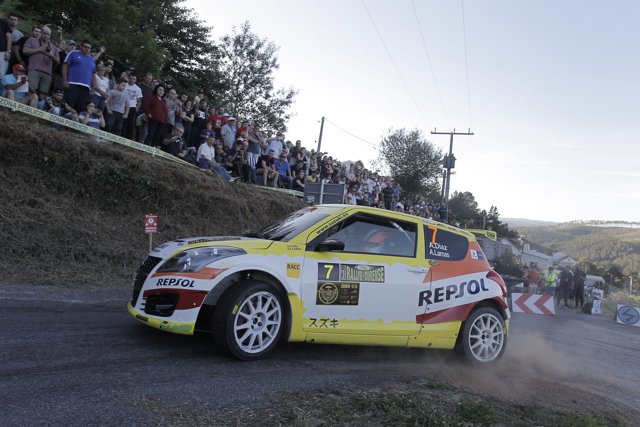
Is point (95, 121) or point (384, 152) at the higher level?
point (384, 152)

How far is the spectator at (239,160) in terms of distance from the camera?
14000mm

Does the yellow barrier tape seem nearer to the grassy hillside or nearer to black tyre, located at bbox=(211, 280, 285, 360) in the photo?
the grassy hillside

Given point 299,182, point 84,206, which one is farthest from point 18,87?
point 299,182

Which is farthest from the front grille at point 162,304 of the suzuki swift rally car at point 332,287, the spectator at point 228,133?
the spectator at point 228,133

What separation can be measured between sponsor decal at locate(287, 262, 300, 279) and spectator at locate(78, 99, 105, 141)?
8026 millimetres

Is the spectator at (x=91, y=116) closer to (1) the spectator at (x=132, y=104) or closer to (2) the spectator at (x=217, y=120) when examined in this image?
(1) the spectator at (x=132, y=104)

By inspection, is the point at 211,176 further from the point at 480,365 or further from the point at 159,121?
the point at 480,365

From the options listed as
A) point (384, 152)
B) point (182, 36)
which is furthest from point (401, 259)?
point (384, 152)

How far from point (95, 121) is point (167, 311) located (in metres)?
7.98

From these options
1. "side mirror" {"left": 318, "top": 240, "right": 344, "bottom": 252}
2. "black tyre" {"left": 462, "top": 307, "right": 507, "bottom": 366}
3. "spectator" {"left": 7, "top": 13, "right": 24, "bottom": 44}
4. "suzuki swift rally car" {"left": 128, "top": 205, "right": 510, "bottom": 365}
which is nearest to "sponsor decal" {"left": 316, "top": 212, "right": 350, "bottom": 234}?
"suzuki swift rally car" {"left": 128, "top": 205, "right": 510, "bottom": 365}

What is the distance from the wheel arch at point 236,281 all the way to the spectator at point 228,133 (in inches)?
396

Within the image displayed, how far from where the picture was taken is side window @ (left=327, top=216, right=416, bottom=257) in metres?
5.30

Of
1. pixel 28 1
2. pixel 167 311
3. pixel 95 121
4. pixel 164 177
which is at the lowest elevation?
pixel 167 311

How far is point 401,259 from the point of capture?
17.9ft
